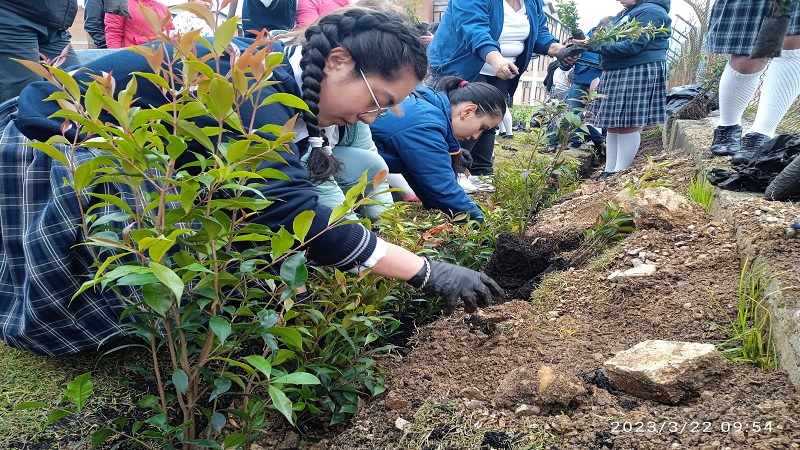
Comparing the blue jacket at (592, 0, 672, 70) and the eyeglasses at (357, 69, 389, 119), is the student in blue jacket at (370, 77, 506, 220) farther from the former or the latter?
the blue jacket at (592, 0, 672, 70)

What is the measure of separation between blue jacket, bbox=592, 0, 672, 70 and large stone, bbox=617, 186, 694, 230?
2296 millimetres

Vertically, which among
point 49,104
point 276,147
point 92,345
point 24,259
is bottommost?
point 92,345

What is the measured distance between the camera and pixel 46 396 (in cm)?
166

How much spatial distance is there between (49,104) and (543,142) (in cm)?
253

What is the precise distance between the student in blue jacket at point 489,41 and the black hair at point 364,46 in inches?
85.5

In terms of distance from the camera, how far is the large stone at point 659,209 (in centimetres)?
252

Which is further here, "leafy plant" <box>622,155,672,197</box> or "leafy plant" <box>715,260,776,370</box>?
"leafy plant" <box>622,155,672,197</box>

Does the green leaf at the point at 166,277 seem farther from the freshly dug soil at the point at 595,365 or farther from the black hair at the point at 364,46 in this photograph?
the black hair at the point at 364,46

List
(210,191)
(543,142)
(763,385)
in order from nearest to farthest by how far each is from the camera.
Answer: (210,191) < (763,385) < (543,142)

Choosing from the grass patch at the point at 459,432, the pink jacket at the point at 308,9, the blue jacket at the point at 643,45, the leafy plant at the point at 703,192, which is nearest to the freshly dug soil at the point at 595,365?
the grass patch at the point at 459,432

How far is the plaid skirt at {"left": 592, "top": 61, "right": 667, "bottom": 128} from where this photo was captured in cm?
480

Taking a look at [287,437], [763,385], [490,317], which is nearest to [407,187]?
[490,317]

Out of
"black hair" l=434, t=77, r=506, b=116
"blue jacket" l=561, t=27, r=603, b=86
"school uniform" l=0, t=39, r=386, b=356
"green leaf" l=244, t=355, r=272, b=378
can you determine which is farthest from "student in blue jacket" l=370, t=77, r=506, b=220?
"blue jacket" l=561, t=27, r=603, b=86

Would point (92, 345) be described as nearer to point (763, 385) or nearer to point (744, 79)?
point (763, 385)
